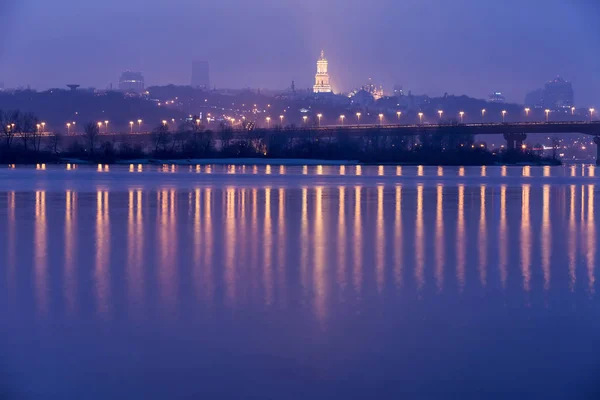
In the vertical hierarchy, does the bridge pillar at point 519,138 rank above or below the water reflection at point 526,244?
above

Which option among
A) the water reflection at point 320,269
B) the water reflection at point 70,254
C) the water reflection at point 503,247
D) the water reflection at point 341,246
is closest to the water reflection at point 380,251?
the water reflection at point 341,246

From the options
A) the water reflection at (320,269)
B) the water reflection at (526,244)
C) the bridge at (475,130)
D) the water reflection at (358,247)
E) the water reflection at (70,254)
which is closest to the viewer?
the water reflection at (320,269)

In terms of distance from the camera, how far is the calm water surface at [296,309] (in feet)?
17.5

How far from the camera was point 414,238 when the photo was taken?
12258 mm

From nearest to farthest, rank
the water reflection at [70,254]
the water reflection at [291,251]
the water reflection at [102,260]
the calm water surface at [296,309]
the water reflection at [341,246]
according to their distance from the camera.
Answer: the calm water surface at [296,309] < the water reflection at [102,260] < the water reflection at [70,254] < the water reflection at [291,251] < the water reflection at [341,246]

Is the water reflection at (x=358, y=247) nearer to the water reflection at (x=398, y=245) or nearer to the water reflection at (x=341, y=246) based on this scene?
the water reflection at (x=341, y=246)

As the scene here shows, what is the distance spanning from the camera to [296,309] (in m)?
7.23

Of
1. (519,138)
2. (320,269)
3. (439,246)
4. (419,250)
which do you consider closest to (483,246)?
(439,246)

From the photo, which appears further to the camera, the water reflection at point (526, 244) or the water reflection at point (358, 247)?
the water reflection at point (526, 244)

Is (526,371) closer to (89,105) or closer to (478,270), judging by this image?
(478,270)

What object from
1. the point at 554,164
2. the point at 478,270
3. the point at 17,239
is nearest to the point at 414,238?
the point at 478,270

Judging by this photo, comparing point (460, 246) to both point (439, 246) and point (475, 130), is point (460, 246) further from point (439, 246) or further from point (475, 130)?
point (475, 130)

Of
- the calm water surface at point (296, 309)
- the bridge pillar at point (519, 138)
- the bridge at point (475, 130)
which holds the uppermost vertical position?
the bridge at point (475, 130)

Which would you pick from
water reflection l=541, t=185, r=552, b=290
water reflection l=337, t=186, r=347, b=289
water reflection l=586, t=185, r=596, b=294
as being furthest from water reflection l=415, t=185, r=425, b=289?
water reflection l=586, t=185, r=596, b=294
